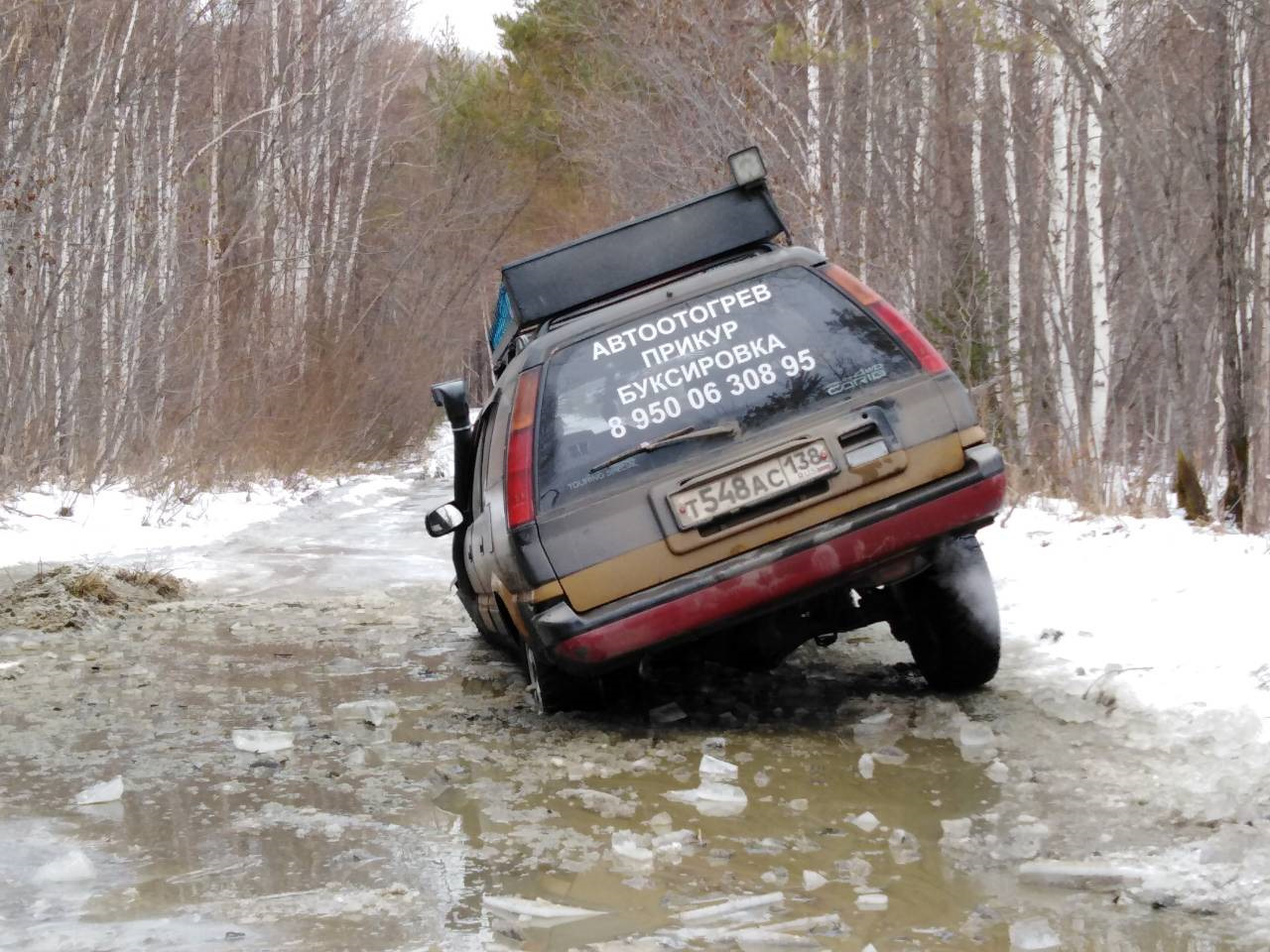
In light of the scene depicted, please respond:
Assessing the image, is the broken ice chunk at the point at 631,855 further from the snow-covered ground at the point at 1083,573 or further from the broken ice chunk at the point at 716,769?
the snow-covered ground at the point at 1083,573

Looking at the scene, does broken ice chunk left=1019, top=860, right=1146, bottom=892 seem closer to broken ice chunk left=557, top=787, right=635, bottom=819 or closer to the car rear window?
broken ice chunk left=557, top=787, right=635, bottom=819

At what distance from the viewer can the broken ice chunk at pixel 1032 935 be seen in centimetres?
366

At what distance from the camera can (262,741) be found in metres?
6.16

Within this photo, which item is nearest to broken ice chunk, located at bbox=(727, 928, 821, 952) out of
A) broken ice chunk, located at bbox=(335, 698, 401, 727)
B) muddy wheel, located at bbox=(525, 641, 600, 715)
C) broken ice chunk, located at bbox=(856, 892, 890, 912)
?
broken ice chunk, located at bbox=(856, 892, 890, 912)

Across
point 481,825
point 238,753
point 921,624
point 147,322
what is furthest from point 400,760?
point 147,322

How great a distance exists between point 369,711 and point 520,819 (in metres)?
1.91

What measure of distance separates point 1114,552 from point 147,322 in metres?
13.5

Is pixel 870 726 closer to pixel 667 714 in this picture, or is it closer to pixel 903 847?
pixel 667 714

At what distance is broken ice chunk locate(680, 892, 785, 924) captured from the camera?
154 inches

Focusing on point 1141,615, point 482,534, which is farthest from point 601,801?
point 1141,615

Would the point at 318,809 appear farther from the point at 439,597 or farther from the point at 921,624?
the point at 439,597

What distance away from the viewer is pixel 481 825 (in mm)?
4926

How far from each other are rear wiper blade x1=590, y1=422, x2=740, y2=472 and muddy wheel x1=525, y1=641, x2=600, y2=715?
958 mm

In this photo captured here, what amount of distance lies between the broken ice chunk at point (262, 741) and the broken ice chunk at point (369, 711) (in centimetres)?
46
